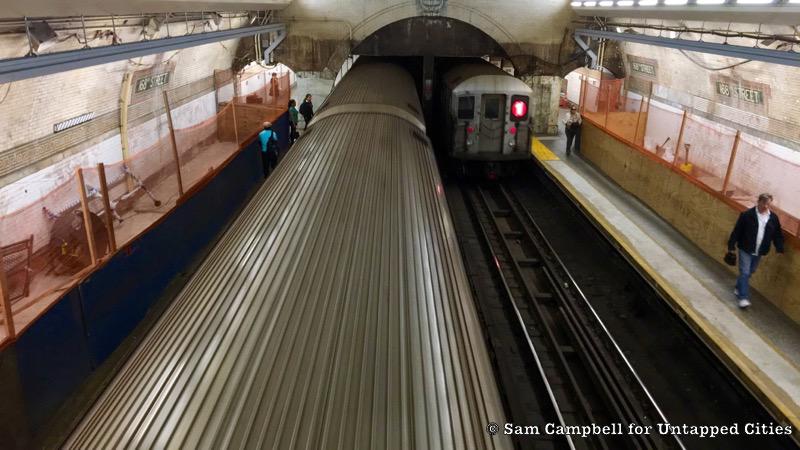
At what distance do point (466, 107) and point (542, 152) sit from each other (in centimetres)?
408

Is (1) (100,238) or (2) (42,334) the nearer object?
(2) (42,334)

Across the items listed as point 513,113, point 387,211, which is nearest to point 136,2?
point 387,211

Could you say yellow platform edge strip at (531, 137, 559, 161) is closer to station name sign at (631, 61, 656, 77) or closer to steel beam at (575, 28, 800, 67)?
steel beam at (575, 28, 800, 67)

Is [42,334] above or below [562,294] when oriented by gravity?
above

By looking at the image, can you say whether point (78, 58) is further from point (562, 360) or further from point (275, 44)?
point (275, 44)

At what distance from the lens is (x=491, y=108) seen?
41.3 ft

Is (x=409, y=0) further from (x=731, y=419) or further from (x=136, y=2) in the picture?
(x=731, y=419)

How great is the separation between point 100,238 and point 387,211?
14.2 feet

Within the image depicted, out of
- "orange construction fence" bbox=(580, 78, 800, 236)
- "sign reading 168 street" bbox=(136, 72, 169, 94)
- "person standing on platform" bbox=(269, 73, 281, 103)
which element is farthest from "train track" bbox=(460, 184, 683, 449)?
"person standing on platform" bbox=(269, 73, 281, 103)

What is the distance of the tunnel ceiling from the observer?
16516mm

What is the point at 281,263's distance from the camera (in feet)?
11.9

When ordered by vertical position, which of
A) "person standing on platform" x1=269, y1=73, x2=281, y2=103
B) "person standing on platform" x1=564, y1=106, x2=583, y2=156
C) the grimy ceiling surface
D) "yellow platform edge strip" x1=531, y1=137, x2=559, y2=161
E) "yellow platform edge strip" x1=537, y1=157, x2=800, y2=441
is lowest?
"yellow platform edge strip" x1=537, y1=157, x2=800, y2=441

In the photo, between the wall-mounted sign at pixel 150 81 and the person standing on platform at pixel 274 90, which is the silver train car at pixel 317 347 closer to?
the wall-mounted sign at pixel 150 81

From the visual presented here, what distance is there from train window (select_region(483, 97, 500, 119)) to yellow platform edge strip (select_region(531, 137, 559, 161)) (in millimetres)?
2841
